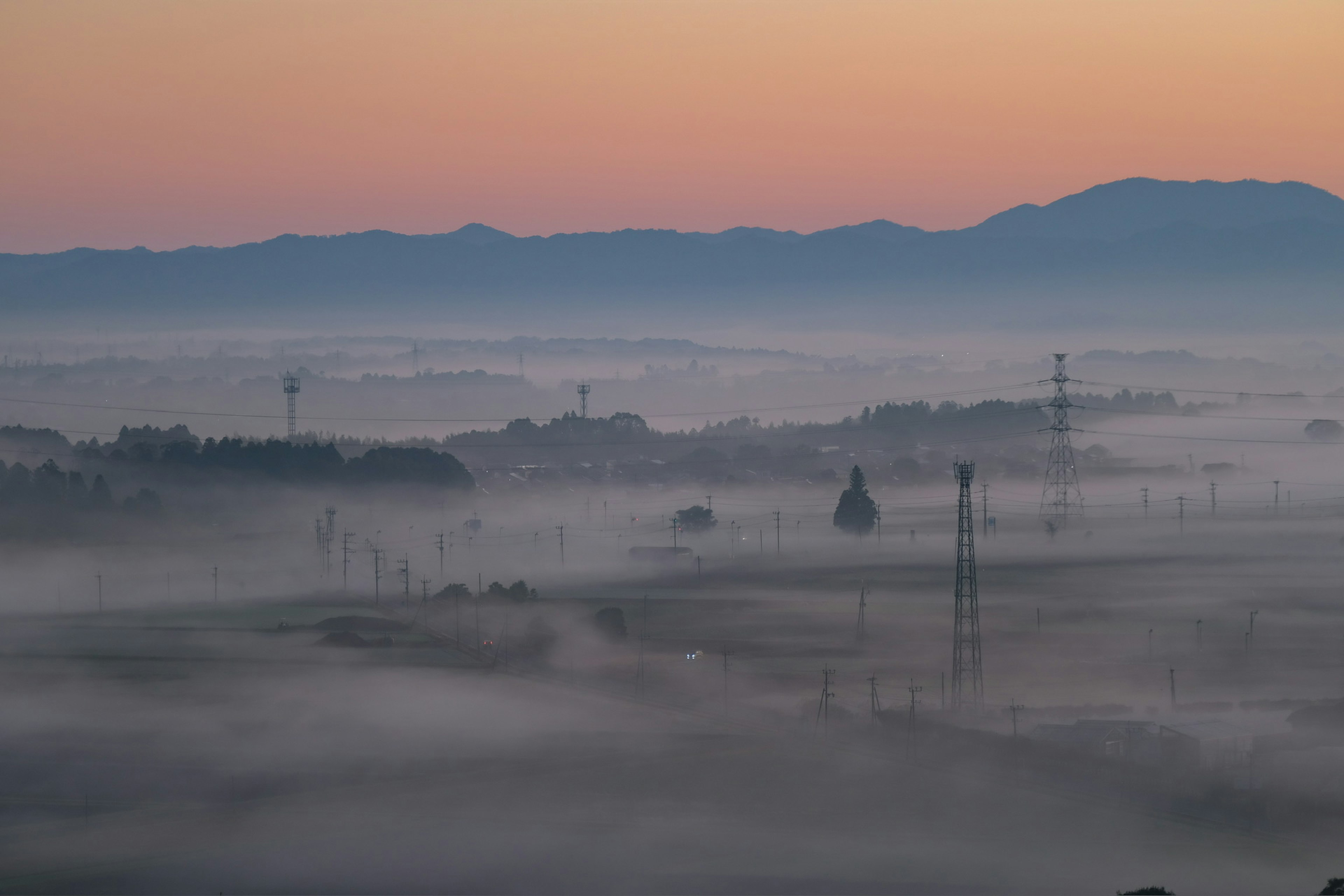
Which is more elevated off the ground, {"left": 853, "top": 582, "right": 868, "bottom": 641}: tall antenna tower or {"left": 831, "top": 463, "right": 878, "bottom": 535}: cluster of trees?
{"left": 831, "top": 463, "right": 878, "bottom": 535}: cluster of trees

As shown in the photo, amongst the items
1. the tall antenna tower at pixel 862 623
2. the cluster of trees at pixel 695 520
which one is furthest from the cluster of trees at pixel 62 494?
the tall antenna tower at pixel 862 623

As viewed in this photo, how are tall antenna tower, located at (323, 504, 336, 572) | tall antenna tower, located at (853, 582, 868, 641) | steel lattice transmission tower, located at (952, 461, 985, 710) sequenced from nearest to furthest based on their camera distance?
1. steel lattice transmission tower, located at (952, 461, 985, 710)
2. tall antenna tower, located at (853, 582, 868, 641)
3. tall antenna tower, located at (323, 504, 336, 572)

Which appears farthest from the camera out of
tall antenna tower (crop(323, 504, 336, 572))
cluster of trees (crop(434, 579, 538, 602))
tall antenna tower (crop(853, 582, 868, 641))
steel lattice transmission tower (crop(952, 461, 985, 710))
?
tall antenna tower (crop(323, 504, 336, 572))

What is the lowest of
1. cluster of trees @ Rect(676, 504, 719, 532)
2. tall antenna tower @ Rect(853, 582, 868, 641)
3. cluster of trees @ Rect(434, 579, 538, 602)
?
tall antenna tower @ Rect(853, 582, 868, 641)

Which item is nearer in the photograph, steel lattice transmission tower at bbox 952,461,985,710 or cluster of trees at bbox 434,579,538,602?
steel lattice transmission tower at bbox 952,461,985,710

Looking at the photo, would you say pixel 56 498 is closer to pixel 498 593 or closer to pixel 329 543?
pixel 329 543

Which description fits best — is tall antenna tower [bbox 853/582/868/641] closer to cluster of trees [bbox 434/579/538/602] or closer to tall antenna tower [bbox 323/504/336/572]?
cluster of trees [bbox 434/579/538/602]

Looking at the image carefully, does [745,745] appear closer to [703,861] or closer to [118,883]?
[703,861]

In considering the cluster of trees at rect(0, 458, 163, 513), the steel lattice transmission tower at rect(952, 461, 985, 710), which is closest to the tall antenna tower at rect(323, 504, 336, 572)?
the cluster of trees at rect(0, 458, 163, 513)

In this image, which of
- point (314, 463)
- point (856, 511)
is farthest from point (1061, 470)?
point (314, 463)
